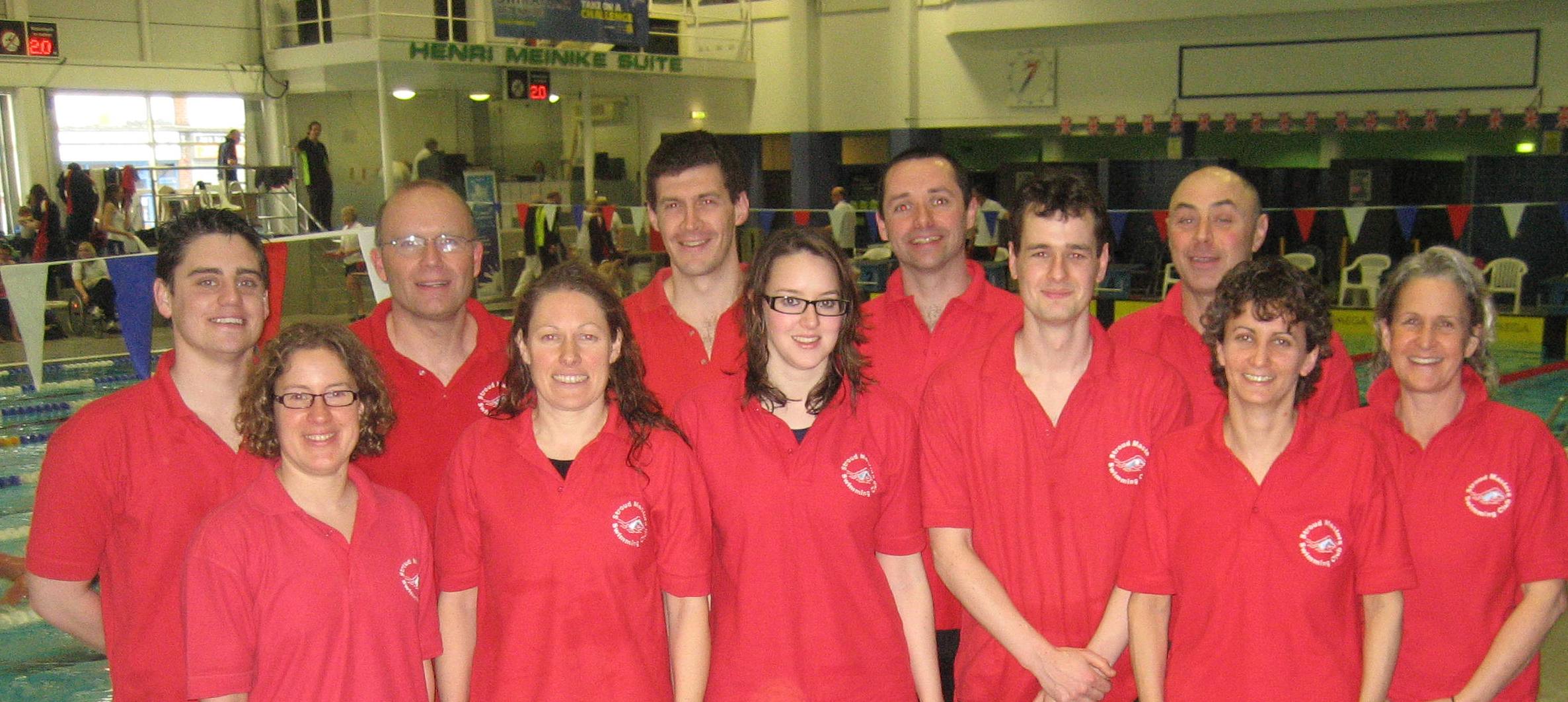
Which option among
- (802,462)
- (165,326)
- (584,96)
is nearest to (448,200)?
(802,462)

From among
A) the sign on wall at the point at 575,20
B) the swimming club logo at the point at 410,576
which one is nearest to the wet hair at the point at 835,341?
the swimming club logo at the point at 410,576

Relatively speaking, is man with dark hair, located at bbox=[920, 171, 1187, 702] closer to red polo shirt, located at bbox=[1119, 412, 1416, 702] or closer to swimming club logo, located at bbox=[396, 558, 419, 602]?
red polo shirt, located at bbox=[1119, 412, 1416, 702]

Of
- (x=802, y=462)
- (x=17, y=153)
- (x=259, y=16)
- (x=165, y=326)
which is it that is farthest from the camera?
(x=259, y=16)

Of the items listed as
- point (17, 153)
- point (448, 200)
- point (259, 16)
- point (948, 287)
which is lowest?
point (948, 287)

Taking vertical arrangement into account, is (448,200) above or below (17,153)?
below

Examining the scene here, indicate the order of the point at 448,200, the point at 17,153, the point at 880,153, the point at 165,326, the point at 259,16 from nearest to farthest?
1. the point at 448,200
2. the point at 165,326
3. the point at 17,153
4. the point at 259,16
5. the point at 880,153

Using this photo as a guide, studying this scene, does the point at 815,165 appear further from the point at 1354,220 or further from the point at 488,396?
the point at 488,396

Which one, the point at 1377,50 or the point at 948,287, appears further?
the point at 1377,50

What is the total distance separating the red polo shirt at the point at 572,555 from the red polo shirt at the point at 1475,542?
1.60 metres

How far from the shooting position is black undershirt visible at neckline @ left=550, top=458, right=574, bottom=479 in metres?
2.52

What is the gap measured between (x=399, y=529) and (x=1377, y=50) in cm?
1713

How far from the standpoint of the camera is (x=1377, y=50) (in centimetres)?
1631

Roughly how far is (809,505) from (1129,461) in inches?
29.8

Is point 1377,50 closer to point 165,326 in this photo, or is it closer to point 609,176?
point 609,176
